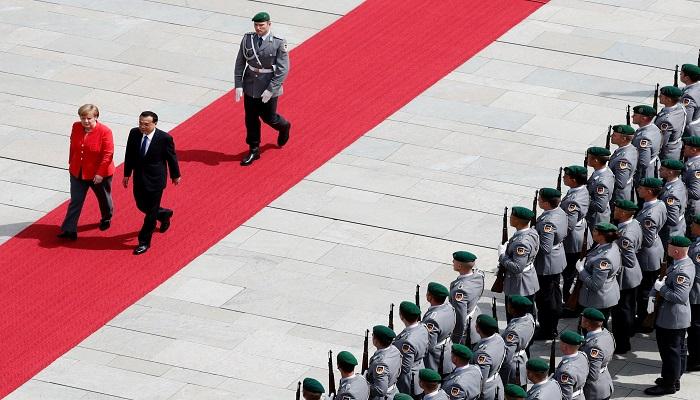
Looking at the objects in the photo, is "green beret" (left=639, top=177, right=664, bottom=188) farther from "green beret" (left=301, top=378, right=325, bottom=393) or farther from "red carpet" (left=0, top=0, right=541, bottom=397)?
"red carpet" (left=0, top=0, right=541, bottom=397)

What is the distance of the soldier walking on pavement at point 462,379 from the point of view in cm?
1315

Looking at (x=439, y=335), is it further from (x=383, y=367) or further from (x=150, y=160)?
(x=150, y=160)

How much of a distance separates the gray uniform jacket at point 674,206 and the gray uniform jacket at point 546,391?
3.20m

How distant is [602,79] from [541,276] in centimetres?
594

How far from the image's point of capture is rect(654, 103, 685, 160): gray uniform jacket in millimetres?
17516

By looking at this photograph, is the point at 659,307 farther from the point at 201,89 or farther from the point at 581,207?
the point at 201,89

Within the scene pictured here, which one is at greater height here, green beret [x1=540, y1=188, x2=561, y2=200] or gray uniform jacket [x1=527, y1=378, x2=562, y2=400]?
green beret [x1=540, y1=188, x2=561, y2=200]

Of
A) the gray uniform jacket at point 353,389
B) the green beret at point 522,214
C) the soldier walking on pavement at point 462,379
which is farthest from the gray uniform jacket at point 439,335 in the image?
the green beret at point 522,214

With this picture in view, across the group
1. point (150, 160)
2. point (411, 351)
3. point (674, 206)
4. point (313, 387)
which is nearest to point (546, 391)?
point (411, 351)

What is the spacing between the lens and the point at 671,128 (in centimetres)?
1753

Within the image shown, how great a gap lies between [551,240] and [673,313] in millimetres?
1342

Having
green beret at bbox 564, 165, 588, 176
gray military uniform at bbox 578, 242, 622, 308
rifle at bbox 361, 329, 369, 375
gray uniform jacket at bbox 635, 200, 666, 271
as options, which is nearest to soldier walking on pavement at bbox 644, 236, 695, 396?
gray military uniform at bbox 578, 242, 622, 308

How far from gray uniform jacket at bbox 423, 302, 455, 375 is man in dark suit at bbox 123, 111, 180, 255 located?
152 inches

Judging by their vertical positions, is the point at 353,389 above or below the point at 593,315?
below
